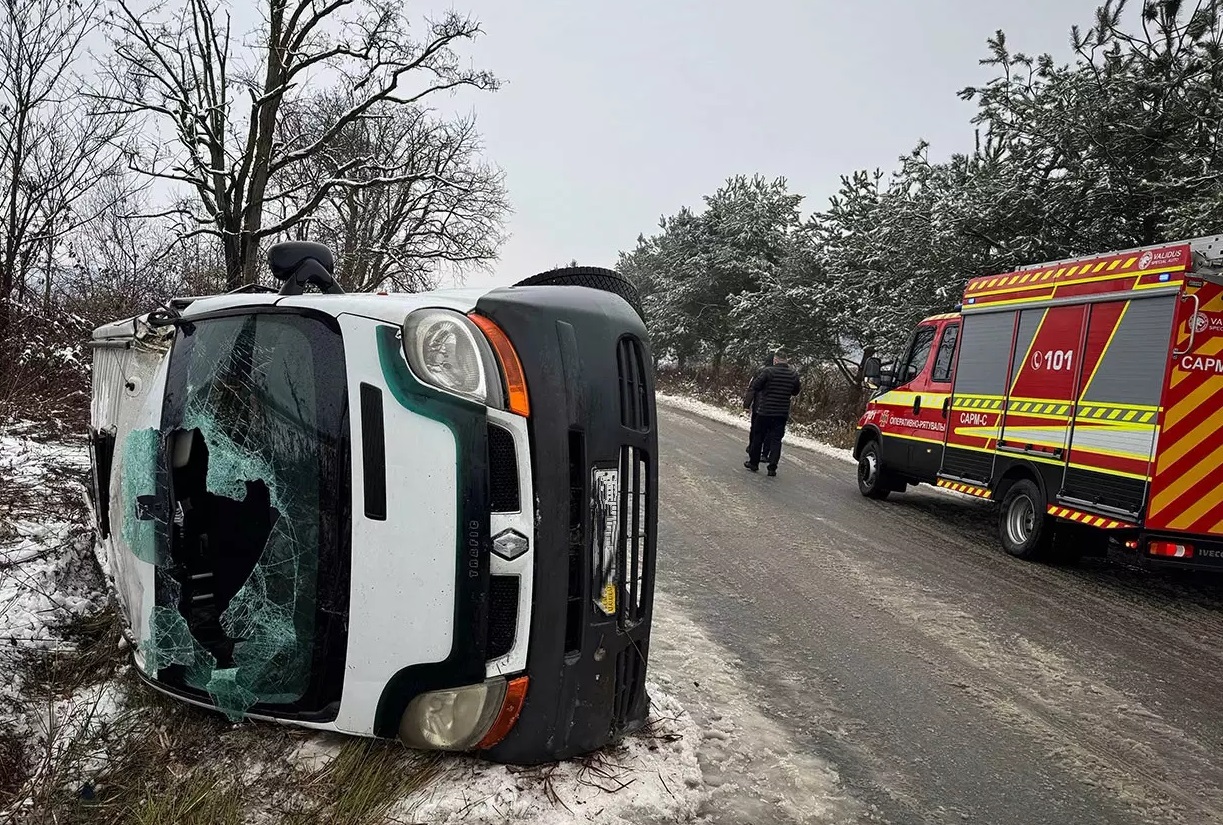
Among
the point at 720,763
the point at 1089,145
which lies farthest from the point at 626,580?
the point at 1089,145

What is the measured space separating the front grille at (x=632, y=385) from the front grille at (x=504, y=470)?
41cm

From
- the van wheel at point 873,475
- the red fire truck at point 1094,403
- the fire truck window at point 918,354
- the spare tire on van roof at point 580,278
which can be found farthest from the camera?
the van wheel at point 873,475

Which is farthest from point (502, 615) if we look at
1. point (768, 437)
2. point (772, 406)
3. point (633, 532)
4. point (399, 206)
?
point (399, 206)

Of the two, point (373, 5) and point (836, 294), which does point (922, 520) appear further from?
point (373, 5)

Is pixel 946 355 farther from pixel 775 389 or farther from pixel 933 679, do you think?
pixel 933 679

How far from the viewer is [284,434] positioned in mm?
2496

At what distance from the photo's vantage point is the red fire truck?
591 centimetres

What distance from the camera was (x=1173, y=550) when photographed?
233 inches

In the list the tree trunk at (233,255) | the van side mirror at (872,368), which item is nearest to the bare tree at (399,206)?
the tree trunk at (233,255)

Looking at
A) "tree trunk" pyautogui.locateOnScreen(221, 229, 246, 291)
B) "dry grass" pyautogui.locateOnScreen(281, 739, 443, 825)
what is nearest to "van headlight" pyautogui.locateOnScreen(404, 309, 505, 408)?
"dry grass" pyautogui.locateOnScreen(281, 739, 443, 825)

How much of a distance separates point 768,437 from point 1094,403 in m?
5.15

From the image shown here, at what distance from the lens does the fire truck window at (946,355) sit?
29.2 feet

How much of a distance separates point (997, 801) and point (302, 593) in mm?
2657

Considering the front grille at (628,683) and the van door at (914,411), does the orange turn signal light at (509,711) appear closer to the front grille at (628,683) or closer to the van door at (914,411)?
the front grille at (628,683)
